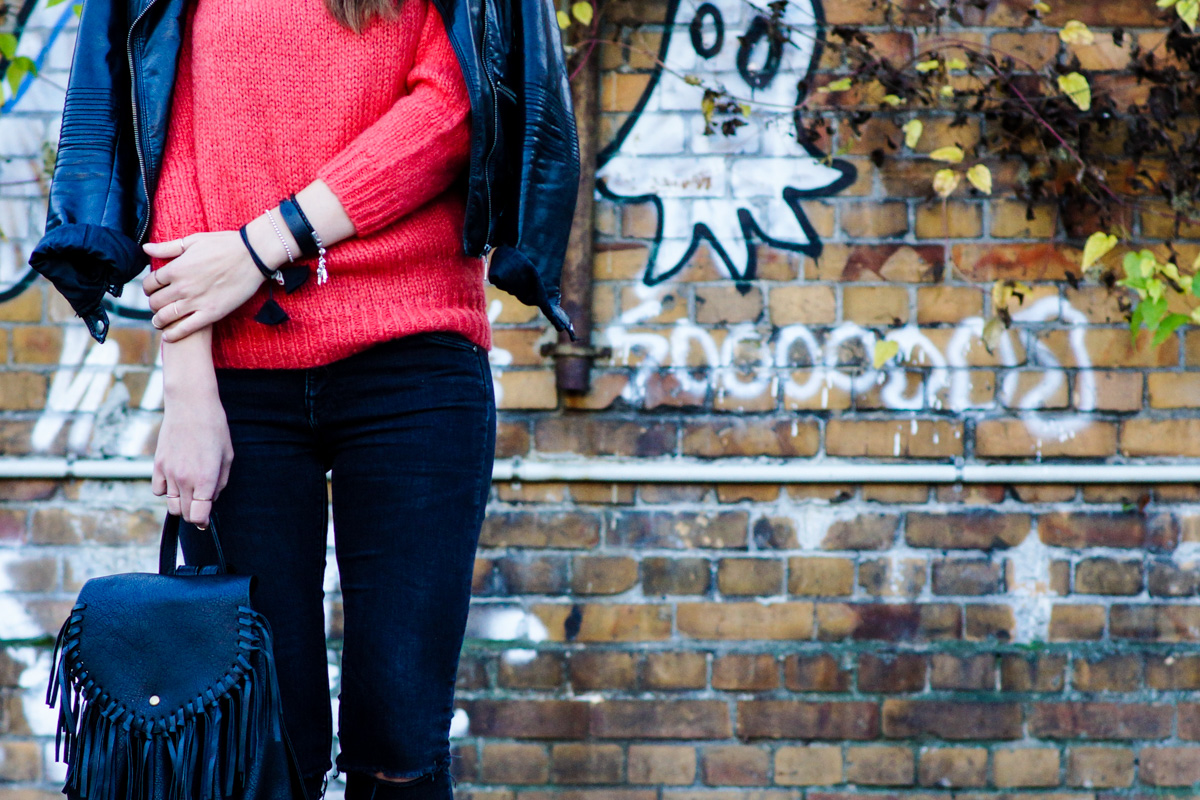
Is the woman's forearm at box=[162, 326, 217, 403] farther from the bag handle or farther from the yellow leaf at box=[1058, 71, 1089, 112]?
the yellow leaf at box=[1058, 71, 1089, 112]

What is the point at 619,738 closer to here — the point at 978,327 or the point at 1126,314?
the point at 978,327

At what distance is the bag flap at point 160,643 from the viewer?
1.16m

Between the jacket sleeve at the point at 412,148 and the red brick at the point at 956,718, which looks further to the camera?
the red brick at the point at 956,718

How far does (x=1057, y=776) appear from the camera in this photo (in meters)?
2.45

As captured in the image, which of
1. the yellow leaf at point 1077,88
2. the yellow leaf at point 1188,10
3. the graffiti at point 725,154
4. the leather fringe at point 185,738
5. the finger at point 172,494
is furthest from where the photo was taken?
the graffiti at point 725,154

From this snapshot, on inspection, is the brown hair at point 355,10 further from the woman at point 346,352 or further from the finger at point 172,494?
the finger at point 172,494

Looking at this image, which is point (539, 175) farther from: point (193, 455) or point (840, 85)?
point (840, 85)

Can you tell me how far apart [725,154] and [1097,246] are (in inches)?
33.8

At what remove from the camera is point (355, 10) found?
4.24 ft

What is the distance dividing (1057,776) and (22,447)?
2573 mm

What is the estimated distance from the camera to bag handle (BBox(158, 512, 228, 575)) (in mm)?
1272

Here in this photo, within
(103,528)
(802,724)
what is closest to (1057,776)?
(802,724)

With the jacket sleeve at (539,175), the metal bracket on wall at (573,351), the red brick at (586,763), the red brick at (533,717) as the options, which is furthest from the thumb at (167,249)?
the red brick at (586,763)

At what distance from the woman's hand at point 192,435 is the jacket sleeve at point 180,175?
131 mm
